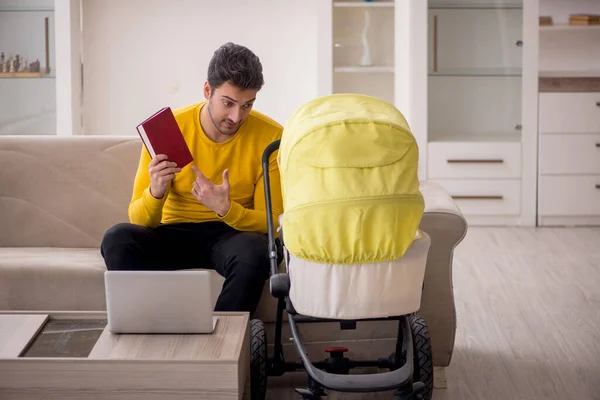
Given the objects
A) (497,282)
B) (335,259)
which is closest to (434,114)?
(497,282)

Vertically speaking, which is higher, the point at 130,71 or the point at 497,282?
the point at 130,71

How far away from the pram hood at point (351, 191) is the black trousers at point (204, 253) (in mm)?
396

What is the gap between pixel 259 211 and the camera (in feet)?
9.09

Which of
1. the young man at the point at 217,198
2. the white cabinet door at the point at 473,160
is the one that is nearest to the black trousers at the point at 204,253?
the young man at the point at 217,198

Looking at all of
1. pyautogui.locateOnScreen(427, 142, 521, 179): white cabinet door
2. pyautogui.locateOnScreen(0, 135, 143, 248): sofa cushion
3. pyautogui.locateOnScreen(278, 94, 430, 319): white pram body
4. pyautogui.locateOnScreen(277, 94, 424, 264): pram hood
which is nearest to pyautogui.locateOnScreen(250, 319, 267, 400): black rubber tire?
pyautogui.locateOnScreen(278, 94, 430, 319): white pram body

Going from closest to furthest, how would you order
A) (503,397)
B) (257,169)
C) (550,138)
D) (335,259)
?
1. (335,259)
2. (503,397)
3. (257,169)
4. (550,138)

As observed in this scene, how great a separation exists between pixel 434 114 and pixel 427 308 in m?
2.54

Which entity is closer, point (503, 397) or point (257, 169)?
point (503, 397)

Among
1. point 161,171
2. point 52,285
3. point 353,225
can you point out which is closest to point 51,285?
point 52,285

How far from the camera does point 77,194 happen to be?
10.3ft

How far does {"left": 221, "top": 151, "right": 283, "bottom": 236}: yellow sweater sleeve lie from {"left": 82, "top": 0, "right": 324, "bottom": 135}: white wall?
2.47 meters

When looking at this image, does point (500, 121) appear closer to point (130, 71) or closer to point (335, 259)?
point (130, 71)

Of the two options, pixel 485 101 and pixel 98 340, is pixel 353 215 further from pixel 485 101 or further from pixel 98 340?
pixel 485 101

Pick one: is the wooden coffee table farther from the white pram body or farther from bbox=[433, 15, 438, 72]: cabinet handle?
bbox=[433, 15, 438, 72]: cabinet handle
